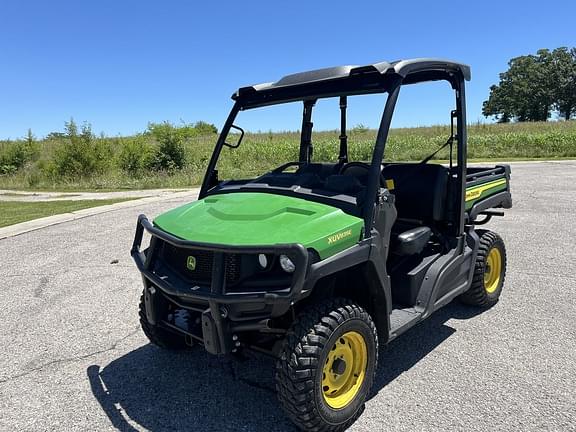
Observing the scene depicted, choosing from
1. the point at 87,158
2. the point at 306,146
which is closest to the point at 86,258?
the point at 306,146

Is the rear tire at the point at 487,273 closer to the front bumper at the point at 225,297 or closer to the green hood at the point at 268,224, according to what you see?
the green hood at the point at 268,224

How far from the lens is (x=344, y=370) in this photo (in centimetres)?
271

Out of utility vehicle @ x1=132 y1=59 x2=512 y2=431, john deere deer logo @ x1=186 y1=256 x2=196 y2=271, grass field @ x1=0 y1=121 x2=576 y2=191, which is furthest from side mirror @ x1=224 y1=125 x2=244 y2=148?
grass field @ x1=0 y1=121 x2=576 y2=191

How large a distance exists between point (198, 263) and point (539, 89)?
83.0 meters

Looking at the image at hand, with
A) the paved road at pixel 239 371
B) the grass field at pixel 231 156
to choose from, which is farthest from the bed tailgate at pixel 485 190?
the grass field at pixel 231 156

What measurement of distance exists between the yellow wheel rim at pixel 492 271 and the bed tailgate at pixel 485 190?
45cm

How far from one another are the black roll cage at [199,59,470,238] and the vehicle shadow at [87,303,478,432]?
1.10 meters

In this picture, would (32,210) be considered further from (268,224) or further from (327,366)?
(327,366)

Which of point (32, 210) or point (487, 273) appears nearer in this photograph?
point (487, 273)

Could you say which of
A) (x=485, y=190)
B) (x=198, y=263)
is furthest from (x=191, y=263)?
(x=485, y=190)

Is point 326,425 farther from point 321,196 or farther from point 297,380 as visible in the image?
point 321,196

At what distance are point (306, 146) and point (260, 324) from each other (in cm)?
235

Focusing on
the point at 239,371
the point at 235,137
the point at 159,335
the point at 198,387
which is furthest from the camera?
the point at 235,137

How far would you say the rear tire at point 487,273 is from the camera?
4133 mm
